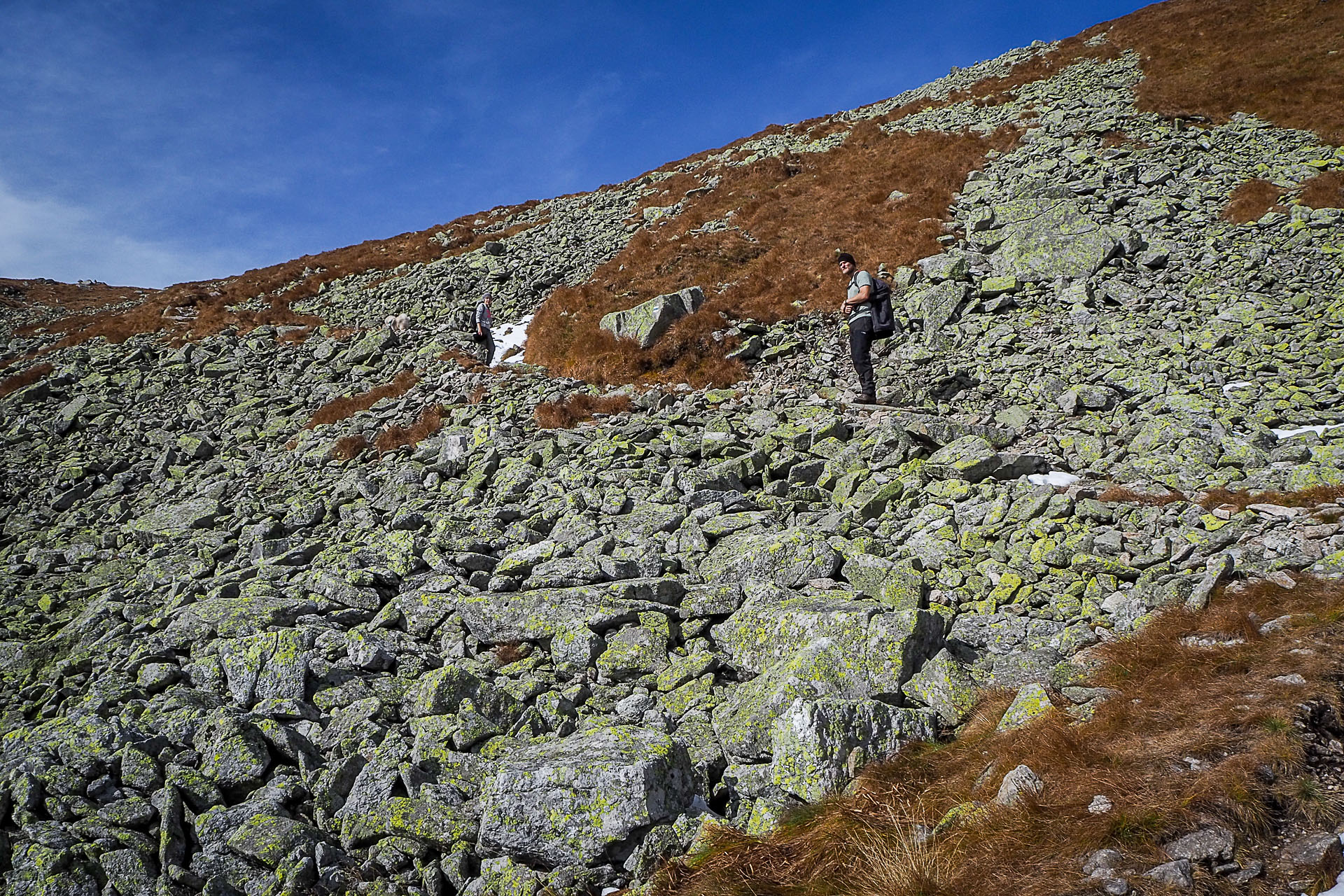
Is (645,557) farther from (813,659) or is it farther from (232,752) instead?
(232,752)

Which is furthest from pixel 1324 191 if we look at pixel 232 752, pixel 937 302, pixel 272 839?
pixel 232 752

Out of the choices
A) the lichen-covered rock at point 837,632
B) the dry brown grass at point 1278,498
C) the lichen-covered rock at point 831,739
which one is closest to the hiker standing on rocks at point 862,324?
the dry brown grass at point 1278,498

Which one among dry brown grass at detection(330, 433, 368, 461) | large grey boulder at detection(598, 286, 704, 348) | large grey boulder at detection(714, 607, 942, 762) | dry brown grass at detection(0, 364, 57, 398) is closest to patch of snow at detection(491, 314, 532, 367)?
large grey boulder at detection(598, 286, 704, 348)

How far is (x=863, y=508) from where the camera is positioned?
11.2m

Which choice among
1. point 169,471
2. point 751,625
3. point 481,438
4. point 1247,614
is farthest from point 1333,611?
point 169,471

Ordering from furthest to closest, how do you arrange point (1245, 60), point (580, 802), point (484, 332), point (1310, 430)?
point (1245, 60)
point (484, 332)
point (1310, 430)
point (580, 802)

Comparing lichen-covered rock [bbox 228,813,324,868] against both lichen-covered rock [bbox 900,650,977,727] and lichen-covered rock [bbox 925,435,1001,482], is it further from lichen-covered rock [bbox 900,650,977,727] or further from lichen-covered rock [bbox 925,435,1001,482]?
lichen-covered rock [bbox 925,435,1001,482]

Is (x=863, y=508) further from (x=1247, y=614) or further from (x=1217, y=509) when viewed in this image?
(x=1247, y=614)

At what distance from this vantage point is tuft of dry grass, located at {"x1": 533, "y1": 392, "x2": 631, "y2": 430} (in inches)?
632

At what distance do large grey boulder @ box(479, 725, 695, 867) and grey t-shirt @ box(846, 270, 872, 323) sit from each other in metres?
11.6

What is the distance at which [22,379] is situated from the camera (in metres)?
24.3

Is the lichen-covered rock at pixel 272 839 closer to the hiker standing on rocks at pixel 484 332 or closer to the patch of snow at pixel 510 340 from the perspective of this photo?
the patch of snow at pixel 510 340

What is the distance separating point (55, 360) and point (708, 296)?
25.6m

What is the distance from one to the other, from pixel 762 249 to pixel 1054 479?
599 inches
